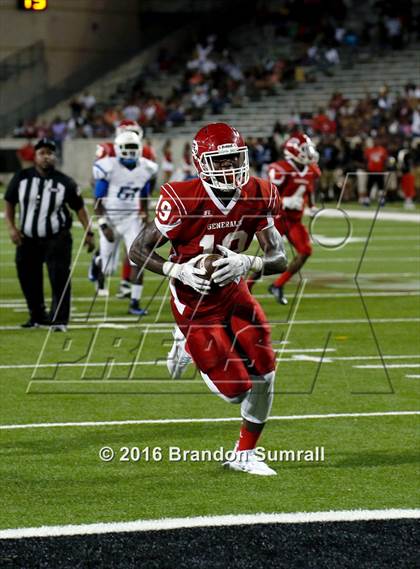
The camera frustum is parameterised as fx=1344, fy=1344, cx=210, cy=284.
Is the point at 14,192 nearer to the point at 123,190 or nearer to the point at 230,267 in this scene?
the point at 123,190

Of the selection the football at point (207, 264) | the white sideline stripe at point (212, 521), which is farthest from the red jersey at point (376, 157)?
the white sideline stripe at point (212, 521)

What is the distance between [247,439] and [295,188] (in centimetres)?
776

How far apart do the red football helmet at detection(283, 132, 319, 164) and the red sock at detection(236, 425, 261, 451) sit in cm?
756

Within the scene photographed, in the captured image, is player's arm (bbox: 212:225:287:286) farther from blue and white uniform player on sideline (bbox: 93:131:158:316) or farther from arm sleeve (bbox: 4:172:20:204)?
blue and white uniform player on sideline (bbox: 93:131:158:316)

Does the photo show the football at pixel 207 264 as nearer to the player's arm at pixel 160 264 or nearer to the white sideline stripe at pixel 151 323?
the player's arm at pixel 160 264

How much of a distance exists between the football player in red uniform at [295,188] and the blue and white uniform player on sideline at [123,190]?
1.39 metres

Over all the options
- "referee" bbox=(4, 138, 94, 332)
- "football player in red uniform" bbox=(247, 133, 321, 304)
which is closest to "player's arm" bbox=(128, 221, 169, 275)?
"referee" bbox=(4, 138, 94, 332)

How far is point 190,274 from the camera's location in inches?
247

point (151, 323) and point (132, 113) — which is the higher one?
point (151, 323)

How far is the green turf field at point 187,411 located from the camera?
628 cm

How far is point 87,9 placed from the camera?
150 ft

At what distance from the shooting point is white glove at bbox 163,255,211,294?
6266mm

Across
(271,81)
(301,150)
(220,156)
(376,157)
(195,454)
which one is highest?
(220,156)

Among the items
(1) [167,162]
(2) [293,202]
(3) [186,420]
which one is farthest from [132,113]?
(3) [186,420]
